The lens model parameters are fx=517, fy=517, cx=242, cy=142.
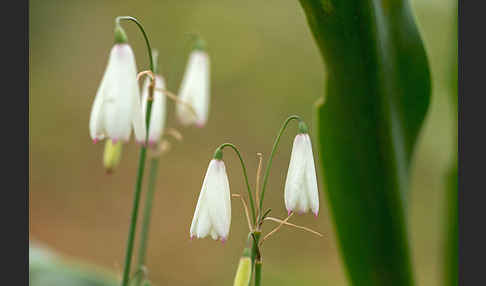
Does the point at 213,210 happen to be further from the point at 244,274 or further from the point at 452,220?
→ the point at 452,220

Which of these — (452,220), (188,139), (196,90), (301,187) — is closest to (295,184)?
(301,187)

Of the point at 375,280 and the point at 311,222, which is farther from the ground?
the point at 375,280

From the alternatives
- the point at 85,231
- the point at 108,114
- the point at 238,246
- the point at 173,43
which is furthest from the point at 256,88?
the point at 108,114

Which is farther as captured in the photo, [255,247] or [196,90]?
[196,90]

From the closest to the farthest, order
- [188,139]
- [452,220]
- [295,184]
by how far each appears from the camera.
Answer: [295,184] → [452,220] → [188,139]

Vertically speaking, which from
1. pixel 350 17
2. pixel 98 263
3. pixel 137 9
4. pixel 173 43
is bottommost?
pixel 98 263

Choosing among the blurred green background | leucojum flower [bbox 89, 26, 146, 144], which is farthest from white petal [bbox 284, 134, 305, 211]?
the blurred green background

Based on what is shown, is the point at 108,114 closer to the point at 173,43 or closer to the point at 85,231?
the point at 85,231
